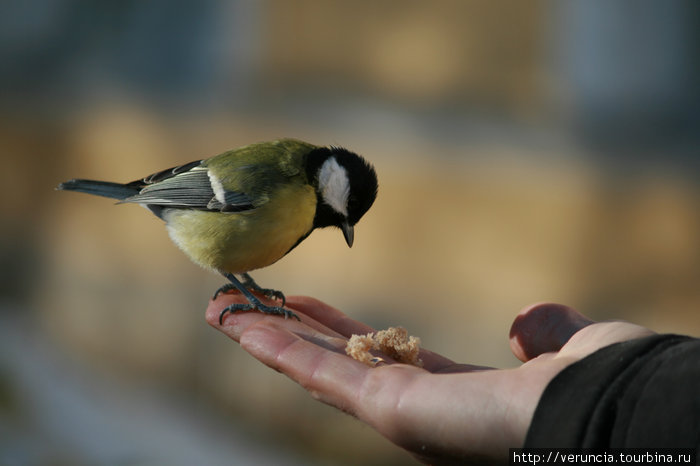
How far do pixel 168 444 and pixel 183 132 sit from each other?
1450 mm

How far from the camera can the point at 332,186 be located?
6.91ft

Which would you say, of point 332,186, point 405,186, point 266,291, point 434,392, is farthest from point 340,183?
point 405,186

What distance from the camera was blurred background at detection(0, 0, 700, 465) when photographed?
10.0 feet

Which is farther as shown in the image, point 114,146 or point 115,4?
point 115,4

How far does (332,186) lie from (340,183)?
3 cm

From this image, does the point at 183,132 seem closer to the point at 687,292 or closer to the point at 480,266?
the point at 480,266

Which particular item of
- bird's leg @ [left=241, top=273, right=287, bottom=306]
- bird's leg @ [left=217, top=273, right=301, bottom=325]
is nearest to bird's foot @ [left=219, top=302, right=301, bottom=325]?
bird's leg @ [left=217, top=273, right=301, bottom=325]

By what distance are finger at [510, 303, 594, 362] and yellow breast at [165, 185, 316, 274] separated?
0.66 metres

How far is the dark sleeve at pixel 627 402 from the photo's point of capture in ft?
3.83

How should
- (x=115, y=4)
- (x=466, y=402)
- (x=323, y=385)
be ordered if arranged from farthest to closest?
(x=115, y=4) < (x=323, y=385) < (x=466, y=402)

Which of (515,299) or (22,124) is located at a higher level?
(22,124)

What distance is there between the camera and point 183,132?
3.44 metres

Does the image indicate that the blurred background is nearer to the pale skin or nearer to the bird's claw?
the bird's claw

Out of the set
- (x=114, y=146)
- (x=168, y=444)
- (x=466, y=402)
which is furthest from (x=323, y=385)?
(x=114, y=146)
